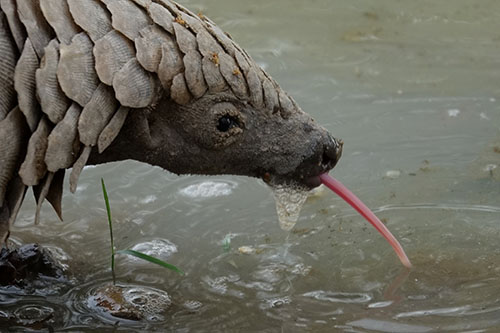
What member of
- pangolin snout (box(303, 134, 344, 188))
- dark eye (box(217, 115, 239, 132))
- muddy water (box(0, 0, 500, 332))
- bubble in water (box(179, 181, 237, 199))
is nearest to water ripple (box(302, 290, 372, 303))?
muddy water (box(0, 0, 500, 332))

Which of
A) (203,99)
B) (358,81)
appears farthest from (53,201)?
(358,81)

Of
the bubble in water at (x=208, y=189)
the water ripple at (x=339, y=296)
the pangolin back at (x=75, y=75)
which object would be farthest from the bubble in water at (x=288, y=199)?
the bubble in water at (x=208, y=189)

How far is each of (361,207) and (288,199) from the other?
30 centimetres

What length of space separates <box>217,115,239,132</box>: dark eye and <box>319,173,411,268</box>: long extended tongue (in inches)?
16.8

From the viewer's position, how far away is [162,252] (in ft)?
14.2

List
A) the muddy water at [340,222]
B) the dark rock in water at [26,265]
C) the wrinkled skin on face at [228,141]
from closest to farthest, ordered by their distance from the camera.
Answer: the wrinkled skin on face at [228,141]
the muddy water at [340,222]
the dark rock in water at [26,265]

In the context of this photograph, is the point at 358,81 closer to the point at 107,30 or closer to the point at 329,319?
the point at 329,319

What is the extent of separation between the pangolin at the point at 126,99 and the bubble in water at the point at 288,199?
14 cm

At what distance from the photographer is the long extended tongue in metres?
3.70

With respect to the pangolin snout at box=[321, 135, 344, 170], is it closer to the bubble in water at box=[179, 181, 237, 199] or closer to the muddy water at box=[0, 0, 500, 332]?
the muddy water at box=[0, 0, 500, 332]

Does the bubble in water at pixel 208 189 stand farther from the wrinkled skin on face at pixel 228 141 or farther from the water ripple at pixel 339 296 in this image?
the wrinkled skin on face at pixel 228 141

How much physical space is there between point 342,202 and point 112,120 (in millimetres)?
1864

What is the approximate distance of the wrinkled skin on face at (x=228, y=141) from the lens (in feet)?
10.9

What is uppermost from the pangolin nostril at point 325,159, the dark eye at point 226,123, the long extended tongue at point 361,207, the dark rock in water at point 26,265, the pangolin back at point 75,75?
the pangolin back at point 75,75
